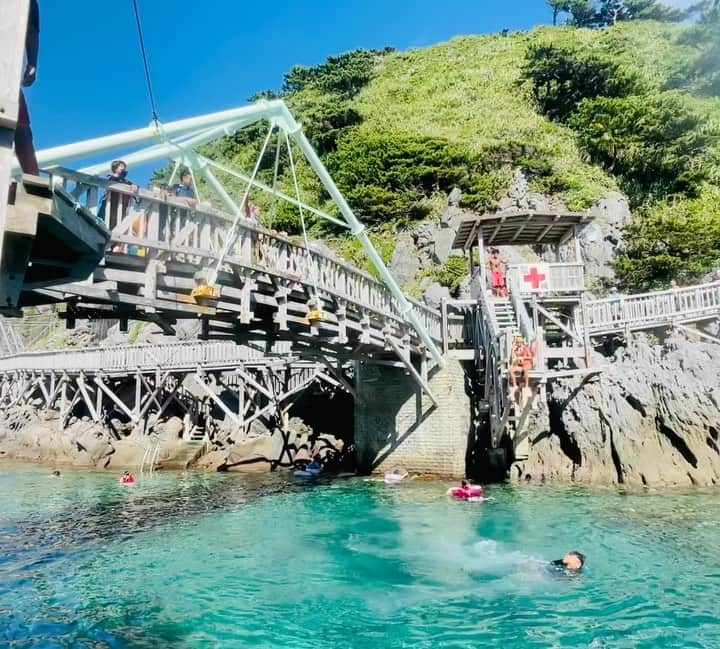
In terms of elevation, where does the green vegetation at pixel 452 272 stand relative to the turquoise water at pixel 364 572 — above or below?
above

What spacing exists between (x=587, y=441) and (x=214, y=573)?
1276 centimetres

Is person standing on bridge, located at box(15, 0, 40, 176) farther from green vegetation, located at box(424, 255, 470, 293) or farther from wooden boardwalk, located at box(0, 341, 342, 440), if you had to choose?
green vegetation, located at box(424, 255, 470, 293)

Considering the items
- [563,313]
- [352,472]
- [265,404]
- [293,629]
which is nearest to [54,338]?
[265,404]

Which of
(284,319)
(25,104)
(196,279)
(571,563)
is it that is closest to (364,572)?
(571,563)

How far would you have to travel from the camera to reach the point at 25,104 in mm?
3275

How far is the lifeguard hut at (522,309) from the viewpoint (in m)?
17.4

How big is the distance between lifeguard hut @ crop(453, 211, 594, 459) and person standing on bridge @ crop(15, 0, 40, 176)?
46.6 feet

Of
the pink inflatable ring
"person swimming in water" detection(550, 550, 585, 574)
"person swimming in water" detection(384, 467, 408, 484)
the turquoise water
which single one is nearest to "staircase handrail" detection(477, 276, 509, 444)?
the turquoise water

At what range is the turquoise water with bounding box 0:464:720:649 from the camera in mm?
7695

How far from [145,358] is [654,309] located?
893 inches

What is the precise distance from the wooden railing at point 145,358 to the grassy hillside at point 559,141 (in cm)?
715

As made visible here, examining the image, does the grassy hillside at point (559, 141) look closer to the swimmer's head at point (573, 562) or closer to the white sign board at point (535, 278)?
the white sign board at point (535, 278)

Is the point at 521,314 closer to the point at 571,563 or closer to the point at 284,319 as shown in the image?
the point at 284,319

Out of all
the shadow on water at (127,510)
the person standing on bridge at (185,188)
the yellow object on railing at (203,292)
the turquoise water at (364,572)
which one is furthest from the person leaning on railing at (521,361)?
the person standing on bridge at (185,188)
